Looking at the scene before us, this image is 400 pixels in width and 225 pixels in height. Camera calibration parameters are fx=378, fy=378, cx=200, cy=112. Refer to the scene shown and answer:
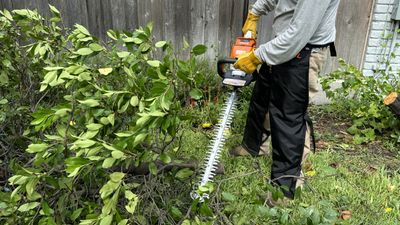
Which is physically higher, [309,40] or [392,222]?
[309,40]

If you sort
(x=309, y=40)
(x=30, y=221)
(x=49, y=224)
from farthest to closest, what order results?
1. (x=309, y=40)
2. (x=30, y=221)
3. (x=49, y=224)

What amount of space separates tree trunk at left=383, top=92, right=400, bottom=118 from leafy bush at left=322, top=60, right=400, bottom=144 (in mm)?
175

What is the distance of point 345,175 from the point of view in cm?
299

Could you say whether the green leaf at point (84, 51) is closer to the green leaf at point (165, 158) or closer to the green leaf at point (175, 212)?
the green leaf at point (165, 158)

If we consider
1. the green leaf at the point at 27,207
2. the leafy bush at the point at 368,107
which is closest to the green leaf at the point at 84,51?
the green leaf at the point at 27,207

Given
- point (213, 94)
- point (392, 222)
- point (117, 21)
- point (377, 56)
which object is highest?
point (117, 21)

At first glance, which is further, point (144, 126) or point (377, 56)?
point (377, 56)

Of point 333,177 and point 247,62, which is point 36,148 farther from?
point 333,177

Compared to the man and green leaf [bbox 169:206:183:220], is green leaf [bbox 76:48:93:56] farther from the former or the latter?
the man

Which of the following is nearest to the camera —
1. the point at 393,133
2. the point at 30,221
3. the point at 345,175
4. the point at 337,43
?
the point at 30,221

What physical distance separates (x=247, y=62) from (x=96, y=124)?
48.3 inches

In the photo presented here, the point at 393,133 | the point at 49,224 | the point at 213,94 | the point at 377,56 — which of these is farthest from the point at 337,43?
the point at 49,224

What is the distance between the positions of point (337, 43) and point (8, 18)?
3428mm

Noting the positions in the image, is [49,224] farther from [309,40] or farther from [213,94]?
[213,94]
